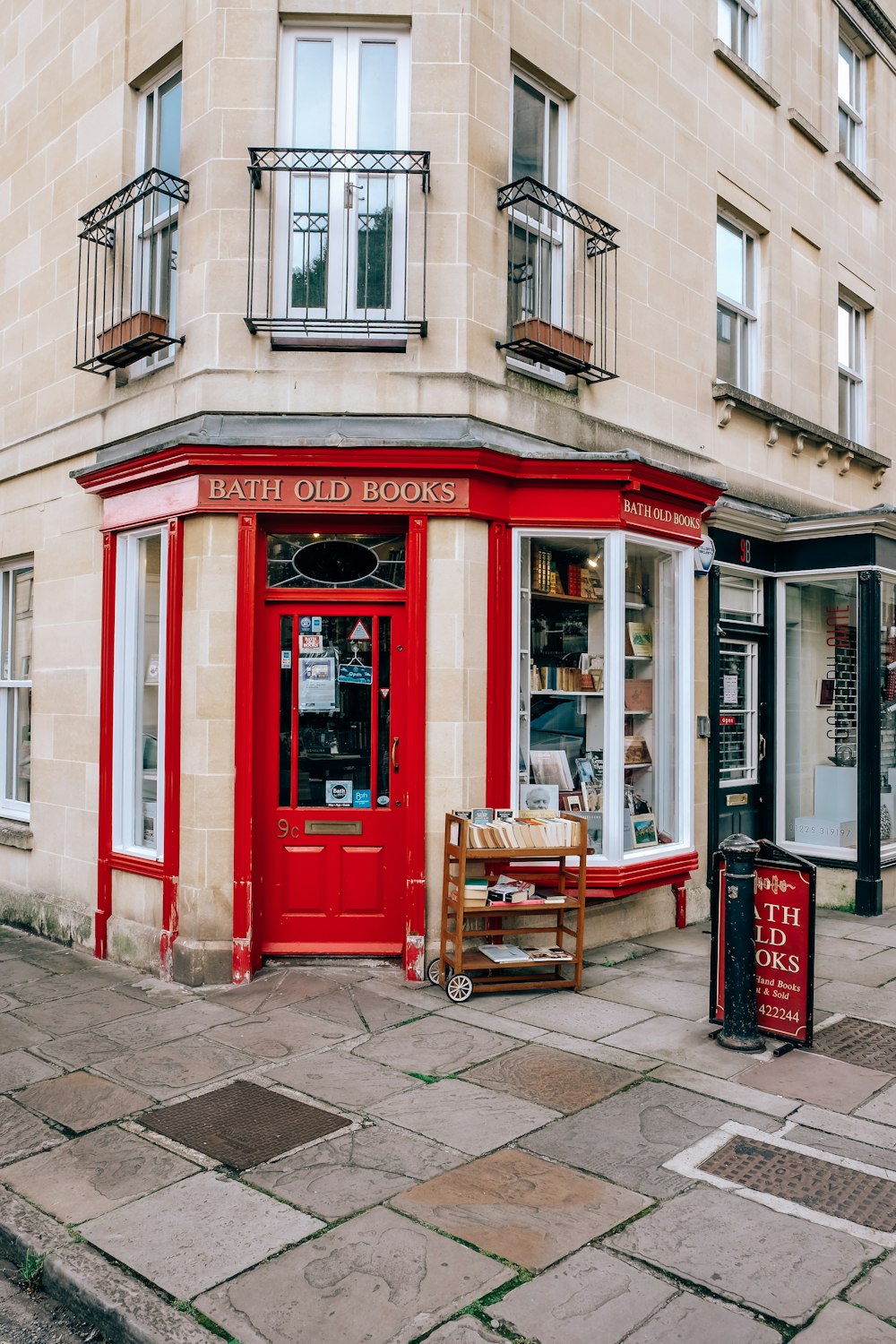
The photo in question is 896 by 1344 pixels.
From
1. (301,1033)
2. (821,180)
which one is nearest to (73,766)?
(301,1033)

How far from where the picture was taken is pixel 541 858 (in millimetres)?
6891

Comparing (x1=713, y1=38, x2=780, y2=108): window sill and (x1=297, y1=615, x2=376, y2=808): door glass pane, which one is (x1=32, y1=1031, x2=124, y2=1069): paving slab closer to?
(x1=297, y1=615, x2=376, y2=808): door glass pane

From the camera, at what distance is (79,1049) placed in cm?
587

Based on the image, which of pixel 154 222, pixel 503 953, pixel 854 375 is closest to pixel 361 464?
pixel 154 222

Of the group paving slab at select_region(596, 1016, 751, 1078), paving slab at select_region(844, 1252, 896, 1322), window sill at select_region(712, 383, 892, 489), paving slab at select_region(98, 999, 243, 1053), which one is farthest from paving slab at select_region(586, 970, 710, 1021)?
window sill at select_region(712, 383, 892, 489)

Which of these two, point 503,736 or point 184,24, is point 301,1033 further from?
point 184,24

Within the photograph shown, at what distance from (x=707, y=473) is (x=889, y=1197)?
6.80 meters

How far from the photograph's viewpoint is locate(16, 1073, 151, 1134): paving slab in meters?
4.93

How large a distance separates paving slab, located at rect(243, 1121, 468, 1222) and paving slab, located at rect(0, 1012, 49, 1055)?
2260 millimetres

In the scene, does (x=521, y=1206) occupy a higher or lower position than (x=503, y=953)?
lower

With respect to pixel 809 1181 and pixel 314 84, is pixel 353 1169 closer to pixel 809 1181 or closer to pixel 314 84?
pixel 809 1181

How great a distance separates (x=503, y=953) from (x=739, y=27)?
962 centimetres

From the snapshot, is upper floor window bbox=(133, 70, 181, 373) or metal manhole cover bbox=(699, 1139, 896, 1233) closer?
metal manhole cover bbox=(699, 1139, 896, 1233)

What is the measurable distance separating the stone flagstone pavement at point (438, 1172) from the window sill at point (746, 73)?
28.3 ft
